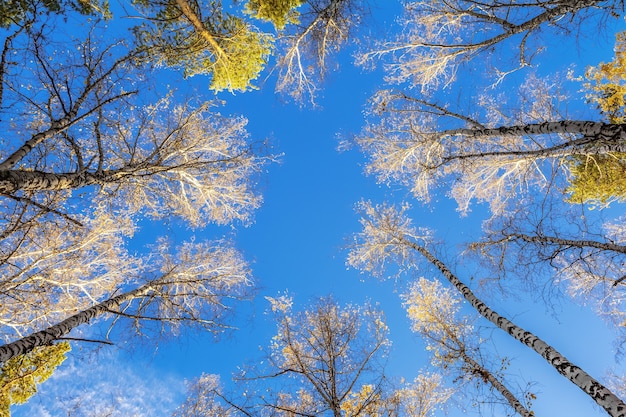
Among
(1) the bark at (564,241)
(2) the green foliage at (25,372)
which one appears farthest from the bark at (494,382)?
(2) the green foliage at (25,372)

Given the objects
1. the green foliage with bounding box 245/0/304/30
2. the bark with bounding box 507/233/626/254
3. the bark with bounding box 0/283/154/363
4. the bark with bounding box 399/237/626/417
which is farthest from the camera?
the green foliage with bounding box 245/0/304/30

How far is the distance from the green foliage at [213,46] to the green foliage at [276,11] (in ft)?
1.25

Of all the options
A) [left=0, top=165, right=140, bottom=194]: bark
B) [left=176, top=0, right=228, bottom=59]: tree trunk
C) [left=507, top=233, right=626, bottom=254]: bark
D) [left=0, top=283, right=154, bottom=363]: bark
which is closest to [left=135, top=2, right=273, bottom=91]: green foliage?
[left=176, top=0, right=228, bottom=59]: tree trunk

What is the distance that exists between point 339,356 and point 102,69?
248 inches

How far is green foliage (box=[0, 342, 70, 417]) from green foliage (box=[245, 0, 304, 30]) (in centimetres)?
791

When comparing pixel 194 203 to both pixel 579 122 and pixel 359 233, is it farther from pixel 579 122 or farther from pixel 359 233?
pixel 579 122

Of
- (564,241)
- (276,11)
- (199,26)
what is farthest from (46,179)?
(564,241)

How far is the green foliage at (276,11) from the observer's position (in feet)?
24.8

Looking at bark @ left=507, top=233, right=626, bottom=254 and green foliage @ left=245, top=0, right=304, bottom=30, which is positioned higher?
green foliage @ left=245, top=0, right=304, bottom=30

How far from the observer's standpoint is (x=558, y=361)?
4559mm

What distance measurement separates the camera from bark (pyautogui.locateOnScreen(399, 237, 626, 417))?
12.5 feet

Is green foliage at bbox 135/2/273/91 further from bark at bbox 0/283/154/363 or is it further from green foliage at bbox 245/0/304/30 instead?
bark at bbox 0/283/154/363

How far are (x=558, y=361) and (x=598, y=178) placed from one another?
19.9ft

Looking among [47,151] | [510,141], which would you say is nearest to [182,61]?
[47,151]
